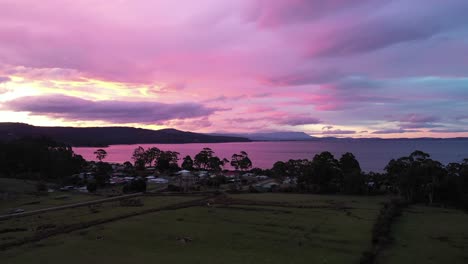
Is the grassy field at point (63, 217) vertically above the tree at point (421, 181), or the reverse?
the tree at point (421, 181)

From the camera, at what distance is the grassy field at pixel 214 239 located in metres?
20.2

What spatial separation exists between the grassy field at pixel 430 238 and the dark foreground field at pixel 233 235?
56mm

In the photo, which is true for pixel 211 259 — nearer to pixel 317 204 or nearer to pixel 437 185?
pixel 317 204

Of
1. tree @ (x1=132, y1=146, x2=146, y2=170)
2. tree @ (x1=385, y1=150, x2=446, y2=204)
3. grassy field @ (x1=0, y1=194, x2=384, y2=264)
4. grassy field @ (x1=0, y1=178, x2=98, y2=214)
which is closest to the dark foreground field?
grassy field @ (x1=0, y1=194, x2=384, y2=264)

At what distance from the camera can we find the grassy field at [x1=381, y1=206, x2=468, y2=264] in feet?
67.7

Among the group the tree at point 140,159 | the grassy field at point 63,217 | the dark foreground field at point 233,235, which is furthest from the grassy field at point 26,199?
the tree at point 140,159

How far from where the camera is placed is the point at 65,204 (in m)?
39.2

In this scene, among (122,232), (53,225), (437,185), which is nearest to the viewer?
(122,232)

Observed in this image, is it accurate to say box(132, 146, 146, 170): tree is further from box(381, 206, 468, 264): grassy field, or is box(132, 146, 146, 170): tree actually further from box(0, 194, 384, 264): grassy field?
box(381, 206, 468, 264): grassy field

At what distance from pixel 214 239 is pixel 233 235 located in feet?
5.49

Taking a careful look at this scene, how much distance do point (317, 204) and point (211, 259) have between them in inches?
892

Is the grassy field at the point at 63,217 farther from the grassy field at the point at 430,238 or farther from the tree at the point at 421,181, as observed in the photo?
the tree at the point at 421,181

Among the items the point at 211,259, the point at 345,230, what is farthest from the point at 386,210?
the point at 211,259

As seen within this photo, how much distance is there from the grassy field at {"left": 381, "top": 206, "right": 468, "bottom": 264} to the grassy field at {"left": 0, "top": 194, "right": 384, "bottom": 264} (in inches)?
84.2
